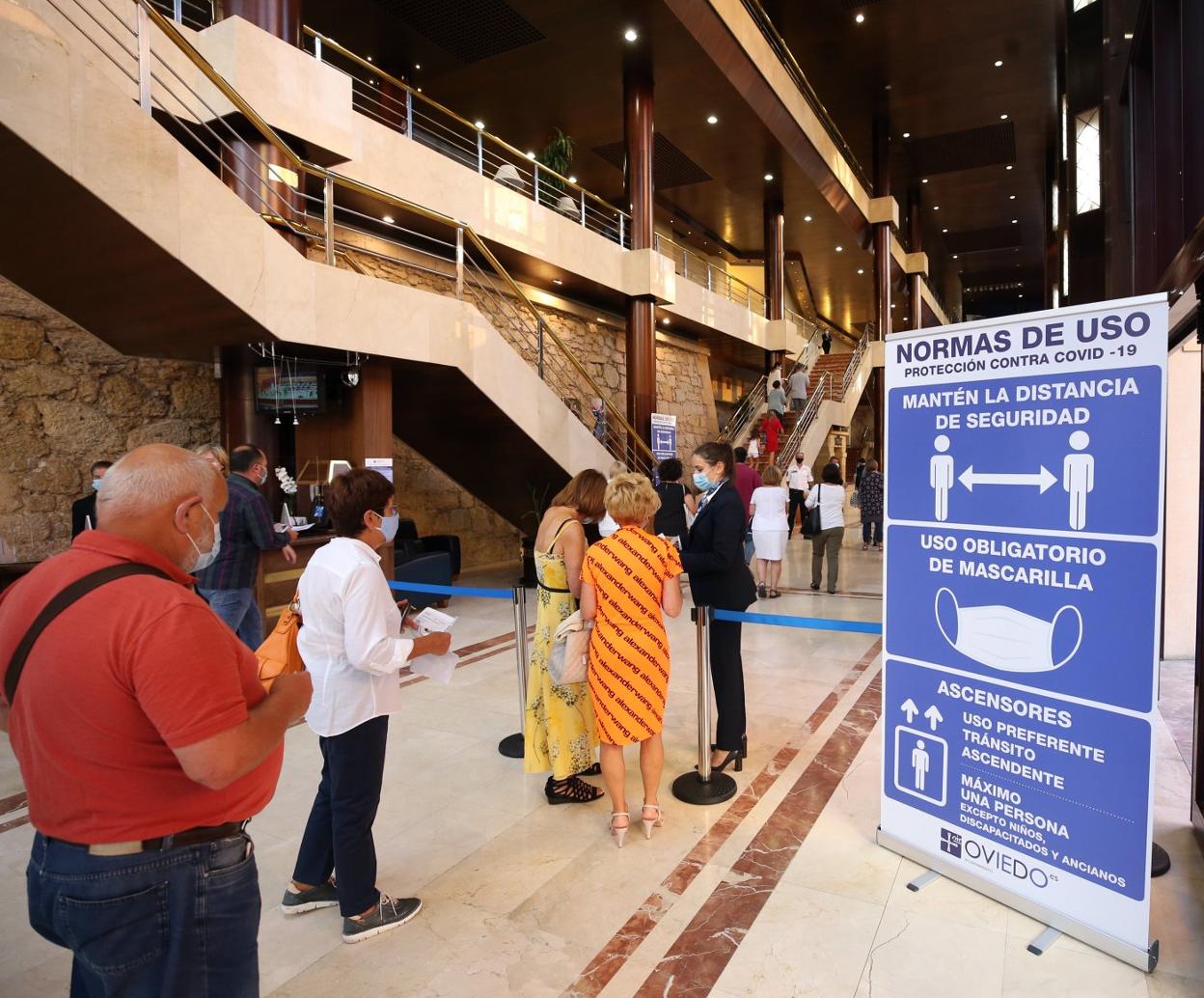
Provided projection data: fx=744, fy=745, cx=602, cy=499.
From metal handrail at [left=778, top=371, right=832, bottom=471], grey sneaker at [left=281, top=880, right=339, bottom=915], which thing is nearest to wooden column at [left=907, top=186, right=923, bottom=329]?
metal handrail at [left=778, top=371, right=832, bottom=471]

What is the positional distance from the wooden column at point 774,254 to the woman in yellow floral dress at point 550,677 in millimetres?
14862

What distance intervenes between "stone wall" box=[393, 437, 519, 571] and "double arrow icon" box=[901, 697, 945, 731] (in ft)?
25.5

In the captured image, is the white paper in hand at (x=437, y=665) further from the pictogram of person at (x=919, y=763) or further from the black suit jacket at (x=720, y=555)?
the pictogram of person at (x=919, y=763)

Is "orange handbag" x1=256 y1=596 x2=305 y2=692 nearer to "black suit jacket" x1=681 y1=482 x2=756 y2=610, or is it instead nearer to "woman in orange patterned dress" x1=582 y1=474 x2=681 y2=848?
"woman in orange patterned dress" x1=582 y1=474 x2=681 y2=848

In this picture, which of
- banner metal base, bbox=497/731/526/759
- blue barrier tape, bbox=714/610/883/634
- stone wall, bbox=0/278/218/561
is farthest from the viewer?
stone wall, bbox=0/278/218/561

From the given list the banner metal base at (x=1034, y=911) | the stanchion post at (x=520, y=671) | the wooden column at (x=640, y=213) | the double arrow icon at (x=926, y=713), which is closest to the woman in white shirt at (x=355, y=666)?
the stanchion post at (x=520, y=671)

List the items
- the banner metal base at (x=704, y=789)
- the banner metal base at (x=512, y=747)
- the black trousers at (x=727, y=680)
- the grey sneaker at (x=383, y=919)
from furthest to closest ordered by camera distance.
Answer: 1. the banner metal base at (x=512, y=747)
2. the black trousers at (x=727, y=680)
3. the banner metal base at (x=704, y=789)
4. the grey sneaker at (x=383, y=919)

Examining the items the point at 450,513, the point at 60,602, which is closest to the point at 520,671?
the point at 60,602

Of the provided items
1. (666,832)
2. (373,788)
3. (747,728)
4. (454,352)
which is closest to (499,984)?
(373,788)

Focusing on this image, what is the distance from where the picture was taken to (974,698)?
8.66 feet

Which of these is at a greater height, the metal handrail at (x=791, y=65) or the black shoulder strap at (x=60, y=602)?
the metal handrail at (x=791, y=65)

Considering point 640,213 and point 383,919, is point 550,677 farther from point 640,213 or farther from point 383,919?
point 640,213

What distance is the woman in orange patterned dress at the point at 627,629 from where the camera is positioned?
2.92 meters

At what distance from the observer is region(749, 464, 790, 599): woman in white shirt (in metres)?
7.69
